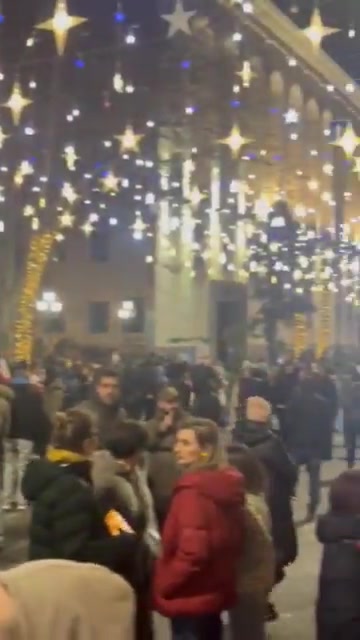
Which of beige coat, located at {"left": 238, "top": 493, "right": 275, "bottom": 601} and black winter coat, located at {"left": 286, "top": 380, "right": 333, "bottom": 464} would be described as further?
black winter coat, located at {"left": 286, "top": 380, "right": 333, "bottom": 464}

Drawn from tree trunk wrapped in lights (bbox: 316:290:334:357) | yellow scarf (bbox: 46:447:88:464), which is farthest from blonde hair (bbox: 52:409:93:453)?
tree trunk wrapped in lights (bbox: 316:290:334:357)

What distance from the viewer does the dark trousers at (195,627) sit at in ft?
16.5

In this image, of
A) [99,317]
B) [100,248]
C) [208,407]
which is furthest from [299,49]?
[208,407]

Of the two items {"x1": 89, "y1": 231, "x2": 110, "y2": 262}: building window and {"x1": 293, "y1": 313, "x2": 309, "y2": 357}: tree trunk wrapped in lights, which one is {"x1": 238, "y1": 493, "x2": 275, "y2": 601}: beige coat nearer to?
{"x1": 89, "y1": 231, "x2": 110, "y2": 262}: building window

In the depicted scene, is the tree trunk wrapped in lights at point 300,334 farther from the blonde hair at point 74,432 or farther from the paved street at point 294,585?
the blonde hair at point 74,432

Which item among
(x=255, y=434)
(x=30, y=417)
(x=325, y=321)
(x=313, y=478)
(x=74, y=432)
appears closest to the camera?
(x=74, y=432)

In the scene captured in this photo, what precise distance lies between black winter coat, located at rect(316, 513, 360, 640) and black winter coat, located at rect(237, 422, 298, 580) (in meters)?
1.71

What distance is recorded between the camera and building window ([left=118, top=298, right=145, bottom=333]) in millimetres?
31500

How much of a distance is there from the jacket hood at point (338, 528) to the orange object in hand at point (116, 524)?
0.84 metres

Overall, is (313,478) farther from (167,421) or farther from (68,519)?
(68,519)

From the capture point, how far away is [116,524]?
16.5 feet

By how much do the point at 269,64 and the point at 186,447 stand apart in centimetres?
3363

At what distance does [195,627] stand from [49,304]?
80.0ft

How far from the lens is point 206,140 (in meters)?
30.2
